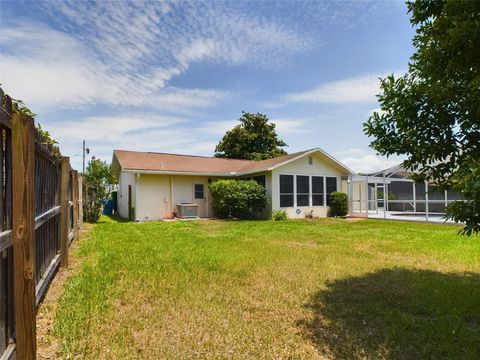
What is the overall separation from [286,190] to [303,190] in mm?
1270

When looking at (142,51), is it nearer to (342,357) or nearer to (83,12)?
(83,12)

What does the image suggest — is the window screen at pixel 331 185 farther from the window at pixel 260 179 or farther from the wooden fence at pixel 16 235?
the wooden fence at pixel 16 235

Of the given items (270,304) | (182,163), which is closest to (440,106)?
(270,304)

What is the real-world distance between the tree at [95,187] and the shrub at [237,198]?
18.4ft

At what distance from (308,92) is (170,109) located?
7.92 metres

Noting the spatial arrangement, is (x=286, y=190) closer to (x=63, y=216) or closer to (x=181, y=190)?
(x=181, y=190)

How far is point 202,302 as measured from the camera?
423 centimetres

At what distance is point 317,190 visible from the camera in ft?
60.5

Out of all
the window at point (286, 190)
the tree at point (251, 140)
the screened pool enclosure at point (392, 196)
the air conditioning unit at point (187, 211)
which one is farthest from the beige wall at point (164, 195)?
the tree at point (251, 140)

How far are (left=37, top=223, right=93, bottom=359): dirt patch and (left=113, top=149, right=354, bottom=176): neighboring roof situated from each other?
10690 mm

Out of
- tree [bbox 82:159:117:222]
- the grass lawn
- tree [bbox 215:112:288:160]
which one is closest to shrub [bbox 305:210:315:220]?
the grass lawn

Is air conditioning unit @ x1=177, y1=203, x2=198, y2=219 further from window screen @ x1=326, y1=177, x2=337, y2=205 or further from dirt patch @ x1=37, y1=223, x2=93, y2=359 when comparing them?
dirt patch @ x1=37, y1=223, x2=93, y2=359

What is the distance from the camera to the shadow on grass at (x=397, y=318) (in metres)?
3.04

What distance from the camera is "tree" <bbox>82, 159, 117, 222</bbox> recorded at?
1533cm
